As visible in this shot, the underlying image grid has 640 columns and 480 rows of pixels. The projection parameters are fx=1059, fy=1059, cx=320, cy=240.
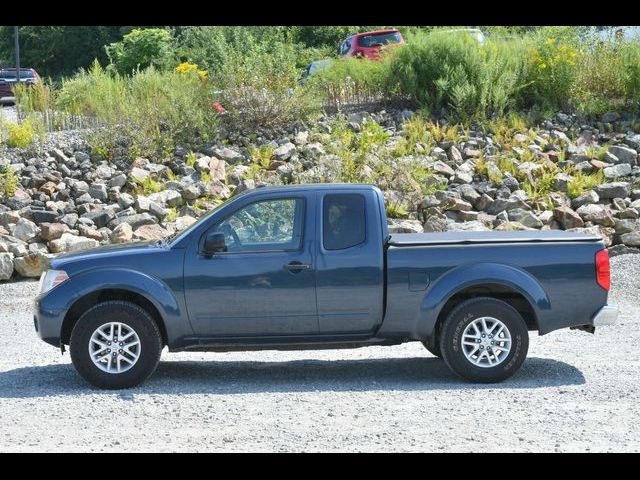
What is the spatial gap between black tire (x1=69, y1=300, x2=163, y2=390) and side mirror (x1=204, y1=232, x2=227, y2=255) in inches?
29.8

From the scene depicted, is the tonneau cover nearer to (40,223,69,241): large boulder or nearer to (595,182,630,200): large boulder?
(40,223,69,241): large boulder

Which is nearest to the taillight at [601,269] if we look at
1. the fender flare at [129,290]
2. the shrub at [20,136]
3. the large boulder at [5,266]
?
the fender flare at [129,290]

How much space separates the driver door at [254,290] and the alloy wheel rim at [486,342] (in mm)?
1306

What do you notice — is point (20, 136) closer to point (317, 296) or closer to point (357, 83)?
point (357, 83)

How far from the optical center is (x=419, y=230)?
1534cm

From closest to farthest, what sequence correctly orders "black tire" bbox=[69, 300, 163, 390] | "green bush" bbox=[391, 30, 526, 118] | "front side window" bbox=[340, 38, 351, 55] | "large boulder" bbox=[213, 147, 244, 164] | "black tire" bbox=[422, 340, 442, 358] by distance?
"black tire" bbox=[69, 300, 163, 390] < "black tire" bbox=[422, 340, 442, 358] < "large boulder" bbox=[213, 147, 244, 164] < "green bush" bbox=[391, 30, 526, 118] < "front side window" bbox=[340, 38, 351, 55]

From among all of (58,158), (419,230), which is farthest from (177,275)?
(58,158)

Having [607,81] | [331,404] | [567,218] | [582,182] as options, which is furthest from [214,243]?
[607,81]

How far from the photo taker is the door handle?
29.5 feet

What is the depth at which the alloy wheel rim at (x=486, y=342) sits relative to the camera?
8.95 m

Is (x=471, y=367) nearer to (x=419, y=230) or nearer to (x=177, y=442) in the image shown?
(x=177, y=442)

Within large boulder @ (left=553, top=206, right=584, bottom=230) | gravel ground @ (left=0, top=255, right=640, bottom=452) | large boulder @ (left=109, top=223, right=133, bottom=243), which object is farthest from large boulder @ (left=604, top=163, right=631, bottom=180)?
large boulder @ (left=109, top=223, right=133, bottom=243)

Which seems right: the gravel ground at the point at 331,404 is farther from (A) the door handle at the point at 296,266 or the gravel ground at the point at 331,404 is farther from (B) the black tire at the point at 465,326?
(A) the door handle at the point at 296,266

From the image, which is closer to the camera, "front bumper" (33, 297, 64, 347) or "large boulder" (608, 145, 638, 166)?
"front bumper" (33, 297, 64, 347)
